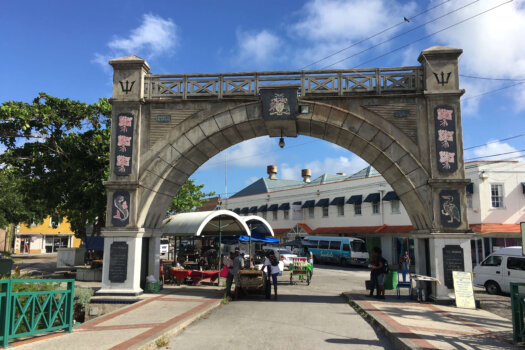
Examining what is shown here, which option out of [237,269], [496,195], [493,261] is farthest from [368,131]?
[496,195]

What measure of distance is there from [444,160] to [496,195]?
17440mm

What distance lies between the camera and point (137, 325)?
917 cm

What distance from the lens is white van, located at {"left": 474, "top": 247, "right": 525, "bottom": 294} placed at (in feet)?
51.2

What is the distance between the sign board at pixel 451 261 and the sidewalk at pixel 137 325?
7.53 meters

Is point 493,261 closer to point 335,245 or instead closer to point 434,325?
point 434,325

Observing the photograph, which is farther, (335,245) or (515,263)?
(335,245)

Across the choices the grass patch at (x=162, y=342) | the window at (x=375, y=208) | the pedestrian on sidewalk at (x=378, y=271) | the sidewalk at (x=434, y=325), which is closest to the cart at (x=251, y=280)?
the sidewalk at (x=434, y=325)

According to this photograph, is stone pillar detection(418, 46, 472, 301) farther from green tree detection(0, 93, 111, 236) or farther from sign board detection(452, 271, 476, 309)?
green tree detection(0, 93, 111, 236)

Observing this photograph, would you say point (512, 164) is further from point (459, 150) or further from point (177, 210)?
point (177, 210)

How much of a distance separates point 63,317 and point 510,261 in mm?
16449

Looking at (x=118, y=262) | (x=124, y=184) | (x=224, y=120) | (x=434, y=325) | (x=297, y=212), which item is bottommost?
(x=434, y=325)

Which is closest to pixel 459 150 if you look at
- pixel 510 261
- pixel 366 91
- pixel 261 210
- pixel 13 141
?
pixel 366 91

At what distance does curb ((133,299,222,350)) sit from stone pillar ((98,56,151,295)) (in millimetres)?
3251

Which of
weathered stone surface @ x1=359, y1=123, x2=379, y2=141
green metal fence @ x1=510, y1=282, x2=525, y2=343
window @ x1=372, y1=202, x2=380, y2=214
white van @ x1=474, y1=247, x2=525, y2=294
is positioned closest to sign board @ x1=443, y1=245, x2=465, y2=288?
weathered stone surface @ x1=359, y1=123, x2=379, y2=141
